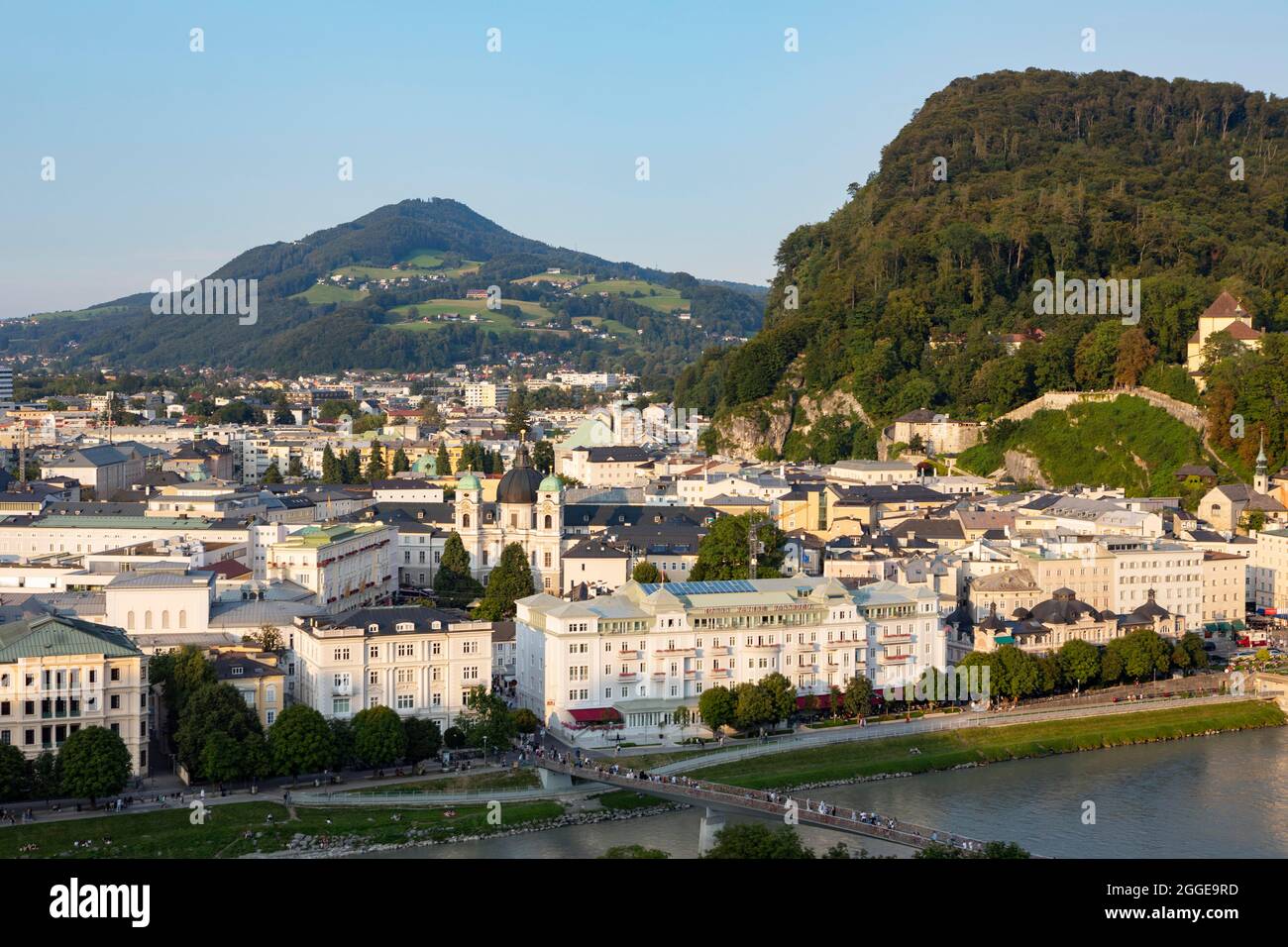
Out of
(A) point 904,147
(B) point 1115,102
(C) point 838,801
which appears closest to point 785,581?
(C) point 838,801

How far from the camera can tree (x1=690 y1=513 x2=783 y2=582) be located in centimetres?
3344

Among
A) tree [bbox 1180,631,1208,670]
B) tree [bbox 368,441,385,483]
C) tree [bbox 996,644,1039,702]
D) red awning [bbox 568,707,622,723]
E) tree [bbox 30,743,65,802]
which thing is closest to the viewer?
tree [bbox 30,743,65,802]

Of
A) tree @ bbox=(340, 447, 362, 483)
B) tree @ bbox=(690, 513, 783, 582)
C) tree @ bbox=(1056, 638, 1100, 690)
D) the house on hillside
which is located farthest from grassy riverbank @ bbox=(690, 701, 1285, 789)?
tree @ bbox=(340, 447, 362, 483)

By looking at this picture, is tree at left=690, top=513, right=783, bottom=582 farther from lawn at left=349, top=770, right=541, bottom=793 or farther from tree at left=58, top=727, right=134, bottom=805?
tree at left=58, top=727, right=134, bottom=805

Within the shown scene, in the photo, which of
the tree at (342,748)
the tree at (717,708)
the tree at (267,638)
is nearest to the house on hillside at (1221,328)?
the tree at (717,708)

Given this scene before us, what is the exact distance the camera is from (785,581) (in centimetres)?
2823

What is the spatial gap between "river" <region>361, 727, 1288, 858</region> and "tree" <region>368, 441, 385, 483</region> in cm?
3537

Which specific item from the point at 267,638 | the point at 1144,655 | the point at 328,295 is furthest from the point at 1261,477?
the point at 328,295

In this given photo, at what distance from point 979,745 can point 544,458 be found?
32.1m

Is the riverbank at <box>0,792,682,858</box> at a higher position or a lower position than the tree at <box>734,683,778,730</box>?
lower

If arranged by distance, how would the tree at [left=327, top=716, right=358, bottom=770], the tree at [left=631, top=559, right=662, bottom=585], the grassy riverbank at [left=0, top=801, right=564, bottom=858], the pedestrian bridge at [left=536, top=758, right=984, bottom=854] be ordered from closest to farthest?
the pedestrian bridge at [left=536, top=758, right=984, bottom=854] → the grassy riverbank at [left=0, top=801, right=564, bottom=858] → the tree at [left=327, top=716, right=358, bottom=770] → the tree at [left=631, top=559, right=662, bottom=585]

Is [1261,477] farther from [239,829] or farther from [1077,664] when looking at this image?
[239,829]

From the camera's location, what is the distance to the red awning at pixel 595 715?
81.5ft

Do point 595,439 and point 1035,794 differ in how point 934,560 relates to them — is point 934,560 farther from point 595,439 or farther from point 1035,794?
point 595,439
